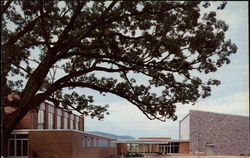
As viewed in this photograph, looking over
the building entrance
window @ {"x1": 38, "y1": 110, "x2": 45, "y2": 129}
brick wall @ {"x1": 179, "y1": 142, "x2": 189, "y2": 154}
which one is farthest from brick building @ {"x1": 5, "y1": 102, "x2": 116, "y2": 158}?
brick wall @ {"x1": 179, "y1": 142, "x2": 189, "y2": 154}

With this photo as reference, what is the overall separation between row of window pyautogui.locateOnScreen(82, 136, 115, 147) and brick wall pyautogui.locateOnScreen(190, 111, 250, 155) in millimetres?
16489

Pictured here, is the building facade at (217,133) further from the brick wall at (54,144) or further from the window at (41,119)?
the brick wall at (54,144)

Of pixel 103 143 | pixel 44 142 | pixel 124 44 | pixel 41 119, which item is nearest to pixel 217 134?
pixel 103 143

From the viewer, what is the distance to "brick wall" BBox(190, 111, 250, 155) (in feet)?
232

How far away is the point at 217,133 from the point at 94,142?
28.4 metres

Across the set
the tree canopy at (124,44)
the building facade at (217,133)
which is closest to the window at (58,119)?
the building facade at (217,133)

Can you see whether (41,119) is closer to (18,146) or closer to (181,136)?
(18,146)

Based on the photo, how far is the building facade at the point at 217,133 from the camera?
232 ft

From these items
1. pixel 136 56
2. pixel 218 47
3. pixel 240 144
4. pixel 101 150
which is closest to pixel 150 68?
Result: pixel 136 56

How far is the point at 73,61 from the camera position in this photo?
61.3 feet

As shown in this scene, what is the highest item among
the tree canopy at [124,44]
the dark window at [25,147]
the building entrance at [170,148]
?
the tree canopy at [124,44]

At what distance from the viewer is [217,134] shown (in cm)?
7119

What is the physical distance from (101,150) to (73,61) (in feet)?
128

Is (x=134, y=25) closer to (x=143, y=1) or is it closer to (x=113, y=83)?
(x=143, y=1)
